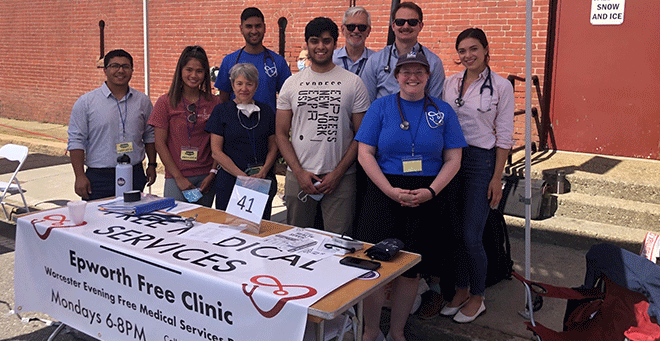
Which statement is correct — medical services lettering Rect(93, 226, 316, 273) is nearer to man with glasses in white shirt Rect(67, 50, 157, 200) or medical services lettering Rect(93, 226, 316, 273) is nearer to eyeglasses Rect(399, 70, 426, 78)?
man with glasses in white shirt Rect(67, 50, 157, 200)

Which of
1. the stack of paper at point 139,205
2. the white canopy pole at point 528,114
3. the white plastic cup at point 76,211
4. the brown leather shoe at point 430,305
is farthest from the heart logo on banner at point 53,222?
the white canopy pole at point 528,114

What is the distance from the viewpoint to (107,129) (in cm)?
396

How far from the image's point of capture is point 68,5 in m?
11.7

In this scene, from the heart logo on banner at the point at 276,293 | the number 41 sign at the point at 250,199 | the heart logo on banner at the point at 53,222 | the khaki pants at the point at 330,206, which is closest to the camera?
the heart logo on banner at the point at 276,293

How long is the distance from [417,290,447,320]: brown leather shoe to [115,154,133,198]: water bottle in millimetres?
2122

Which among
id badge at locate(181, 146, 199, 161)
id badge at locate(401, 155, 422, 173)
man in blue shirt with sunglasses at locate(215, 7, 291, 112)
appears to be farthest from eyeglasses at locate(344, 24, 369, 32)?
id badge at locate(181, 146, 199, 161)

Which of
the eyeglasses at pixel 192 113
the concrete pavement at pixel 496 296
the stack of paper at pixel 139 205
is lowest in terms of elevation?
the concrete pavement at pixel 496 296

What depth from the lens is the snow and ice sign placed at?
6117 millimetres

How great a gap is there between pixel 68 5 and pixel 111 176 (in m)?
9.18

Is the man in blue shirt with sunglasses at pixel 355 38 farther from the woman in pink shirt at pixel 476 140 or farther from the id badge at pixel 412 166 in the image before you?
the id badge at pixel 412 166

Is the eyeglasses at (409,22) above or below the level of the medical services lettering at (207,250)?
above

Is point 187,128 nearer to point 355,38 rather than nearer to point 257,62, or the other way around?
point 257,62

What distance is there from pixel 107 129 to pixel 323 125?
1.56 meters

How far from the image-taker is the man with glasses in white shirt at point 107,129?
3.93 meters
